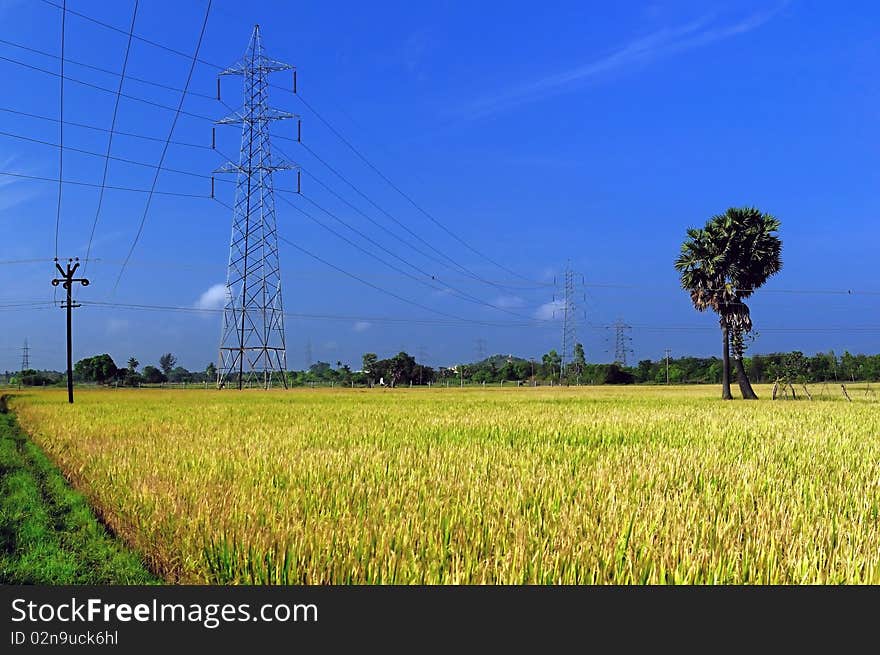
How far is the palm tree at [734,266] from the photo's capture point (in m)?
51.4

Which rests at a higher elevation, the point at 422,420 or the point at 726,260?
the point at 726,260

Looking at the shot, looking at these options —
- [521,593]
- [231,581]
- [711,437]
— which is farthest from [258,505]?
[711,437]

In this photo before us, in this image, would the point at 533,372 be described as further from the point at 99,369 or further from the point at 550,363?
the point at 99,369

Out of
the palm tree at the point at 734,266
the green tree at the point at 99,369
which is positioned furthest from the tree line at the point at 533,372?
the palm tree at the point at 734,266

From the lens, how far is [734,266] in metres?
51.6

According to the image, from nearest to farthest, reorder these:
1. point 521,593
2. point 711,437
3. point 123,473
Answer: point 521,593 → point 123,473 → point 711,437

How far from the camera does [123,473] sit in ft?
34.0

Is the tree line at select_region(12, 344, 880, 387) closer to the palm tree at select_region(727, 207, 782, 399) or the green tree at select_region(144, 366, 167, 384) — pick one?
the green tree at select_region(144, 366, 167, 384)

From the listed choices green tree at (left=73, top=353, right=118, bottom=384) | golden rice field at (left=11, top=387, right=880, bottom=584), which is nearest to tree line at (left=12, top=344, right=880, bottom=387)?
green tree at (left=73, top=353, right=118, bottom=384)

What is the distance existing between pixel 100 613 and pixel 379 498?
3.35m

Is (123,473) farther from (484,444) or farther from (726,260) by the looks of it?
(726,260)

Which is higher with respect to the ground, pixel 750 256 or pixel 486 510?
pixel 750 256

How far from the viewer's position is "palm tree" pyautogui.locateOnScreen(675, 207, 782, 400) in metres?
51.4

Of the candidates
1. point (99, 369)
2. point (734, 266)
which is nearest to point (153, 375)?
point (99, 369)
